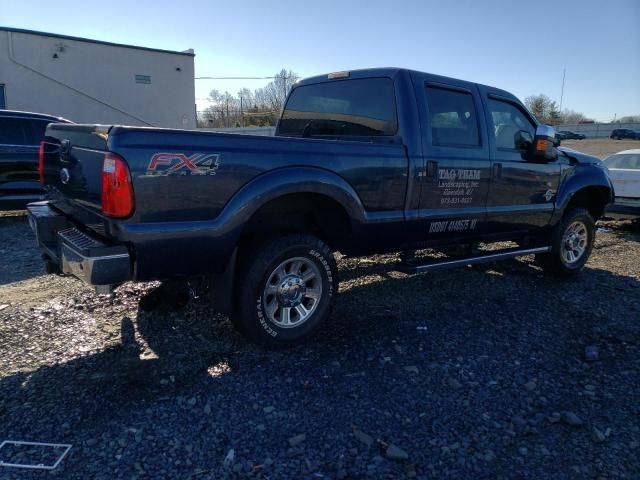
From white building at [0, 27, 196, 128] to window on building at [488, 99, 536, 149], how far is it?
17062 mm

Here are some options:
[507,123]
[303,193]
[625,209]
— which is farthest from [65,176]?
[625,209]

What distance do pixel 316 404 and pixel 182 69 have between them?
2032cm

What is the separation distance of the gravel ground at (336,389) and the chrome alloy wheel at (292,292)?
0.26 metres

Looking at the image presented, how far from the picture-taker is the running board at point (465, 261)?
429 cm

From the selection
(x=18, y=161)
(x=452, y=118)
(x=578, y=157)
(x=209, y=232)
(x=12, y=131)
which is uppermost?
(x=452, y=118)

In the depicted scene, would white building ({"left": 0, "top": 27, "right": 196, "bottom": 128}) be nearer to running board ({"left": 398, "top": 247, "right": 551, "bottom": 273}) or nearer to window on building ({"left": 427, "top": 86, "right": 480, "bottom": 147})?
window on building ({"left": 427, "top": 86, "right": 480, "bottom": 147})

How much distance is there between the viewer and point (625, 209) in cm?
862

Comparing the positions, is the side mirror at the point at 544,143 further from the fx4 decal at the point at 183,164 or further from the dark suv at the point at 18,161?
the dark suv at the point at 18,161

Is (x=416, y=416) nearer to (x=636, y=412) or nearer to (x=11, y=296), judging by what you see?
(x=636, y=412)

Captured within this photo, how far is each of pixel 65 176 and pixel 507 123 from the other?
13.6 feet

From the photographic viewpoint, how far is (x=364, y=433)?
8.80 ft

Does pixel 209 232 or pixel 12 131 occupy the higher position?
pixel 12 131

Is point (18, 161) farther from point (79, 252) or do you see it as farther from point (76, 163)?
point (79, 252)

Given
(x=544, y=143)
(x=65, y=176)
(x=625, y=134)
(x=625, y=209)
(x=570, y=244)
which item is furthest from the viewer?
(x=625, y=134)
